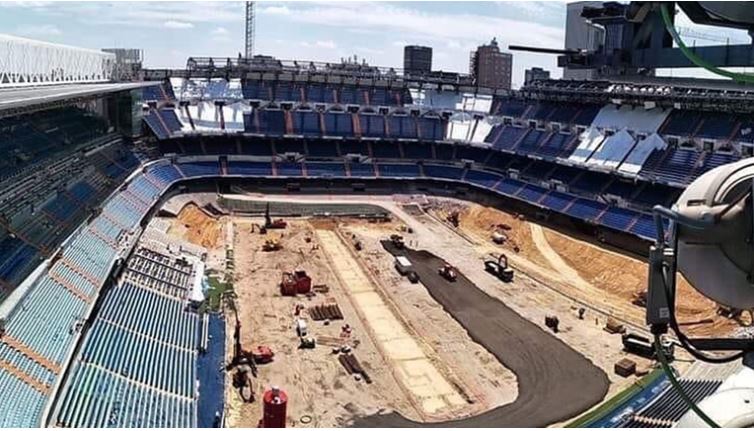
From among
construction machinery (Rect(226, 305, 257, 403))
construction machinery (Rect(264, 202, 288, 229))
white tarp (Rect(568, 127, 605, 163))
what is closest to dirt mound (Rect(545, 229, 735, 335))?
white tarp (Rect(568, 127, 605, 163))

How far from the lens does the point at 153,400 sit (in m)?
20.1

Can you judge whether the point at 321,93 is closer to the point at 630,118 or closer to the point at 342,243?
the point at 342,243

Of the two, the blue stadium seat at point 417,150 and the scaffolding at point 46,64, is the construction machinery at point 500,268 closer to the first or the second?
the blue stadium seat at point 417,150

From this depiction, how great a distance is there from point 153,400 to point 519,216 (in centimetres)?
3687

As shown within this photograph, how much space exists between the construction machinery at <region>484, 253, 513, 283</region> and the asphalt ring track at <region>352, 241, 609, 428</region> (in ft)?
7.06

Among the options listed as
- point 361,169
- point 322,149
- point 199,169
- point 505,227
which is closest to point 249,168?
point 199,169

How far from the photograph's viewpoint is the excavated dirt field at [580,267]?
105 ft

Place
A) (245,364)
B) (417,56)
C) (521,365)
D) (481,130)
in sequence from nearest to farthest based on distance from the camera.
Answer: (245,364)
(521,365)
(481,130)
(417,56)

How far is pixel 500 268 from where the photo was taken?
38.6 m

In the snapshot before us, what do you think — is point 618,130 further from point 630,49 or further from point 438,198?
point 630,49

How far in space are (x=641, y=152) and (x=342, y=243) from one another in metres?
23.0

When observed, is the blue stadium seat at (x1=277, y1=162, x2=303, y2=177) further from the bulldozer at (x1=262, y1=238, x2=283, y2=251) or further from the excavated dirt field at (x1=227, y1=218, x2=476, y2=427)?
A: the excavated dirt field at (x1=227, y1=218, x2=476, y2=427)

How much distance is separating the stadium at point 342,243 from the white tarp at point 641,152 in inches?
7.1

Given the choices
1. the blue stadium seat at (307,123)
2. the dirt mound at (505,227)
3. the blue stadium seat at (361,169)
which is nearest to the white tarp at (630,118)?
the dirt mound at (505,227)
